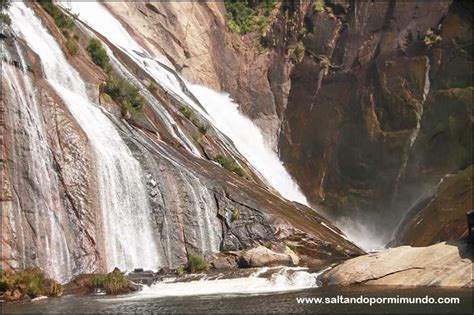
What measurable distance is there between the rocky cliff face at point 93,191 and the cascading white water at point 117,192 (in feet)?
0.35

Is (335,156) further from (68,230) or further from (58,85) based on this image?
(68,230)

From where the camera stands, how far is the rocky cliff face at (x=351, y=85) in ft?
159

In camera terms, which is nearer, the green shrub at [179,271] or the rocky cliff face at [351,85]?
the green shrub at [179,271]

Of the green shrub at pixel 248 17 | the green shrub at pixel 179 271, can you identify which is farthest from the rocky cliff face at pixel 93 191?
the green shrub at pixel 248 17

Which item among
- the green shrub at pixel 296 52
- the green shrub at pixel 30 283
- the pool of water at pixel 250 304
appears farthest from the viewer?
the green shrub at pixel 296 52

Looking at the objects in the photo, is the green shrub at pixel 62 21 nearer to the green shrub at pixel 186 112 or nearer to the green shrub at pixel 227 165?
the green shrub at pixel 186 112

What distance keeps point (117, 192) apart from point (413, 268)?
14.2 metres

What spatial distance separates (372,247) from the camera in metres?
46.0

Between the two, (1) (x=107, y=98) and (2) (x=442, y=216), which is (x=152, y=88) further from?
(2) (x=442, y=216)

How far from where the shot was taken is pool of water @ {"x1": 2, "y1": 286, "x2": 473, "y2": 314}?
20000mm

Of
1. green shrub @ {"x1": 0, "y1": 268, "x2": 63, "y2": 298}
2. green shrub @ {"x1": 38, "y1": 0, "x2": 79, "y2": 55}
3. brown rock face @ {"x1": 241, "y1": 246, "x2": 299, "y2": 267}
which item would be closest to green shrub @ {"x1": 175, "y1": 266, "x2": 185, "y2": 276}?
brown rock face @ {"x1": 241, "y1": 246, "x2": 299, "y2": 267}

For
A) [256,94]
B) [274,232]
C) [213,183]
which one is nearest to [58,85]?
[213,183]

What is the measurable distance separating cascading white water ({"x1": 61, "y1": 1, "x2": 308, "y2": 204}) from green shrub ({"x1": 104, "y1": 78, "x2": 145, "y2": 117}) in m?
9.80

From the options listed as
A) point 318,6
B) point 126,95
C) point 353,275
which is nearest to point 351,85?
point 318,6
